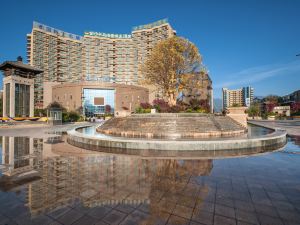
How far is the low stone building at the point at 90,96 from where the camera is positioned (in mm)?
74200

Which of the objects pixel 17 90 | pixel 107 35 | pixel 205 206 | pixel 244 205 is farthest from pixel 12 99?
pixel 107 35

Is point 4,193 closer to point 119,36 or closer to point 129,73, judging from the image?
point 129,73

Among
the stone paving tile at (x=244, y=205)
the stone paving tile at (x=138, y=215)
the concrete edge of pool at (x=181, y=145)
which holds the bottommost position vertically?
the stone paving tile at (x=138, y=215)

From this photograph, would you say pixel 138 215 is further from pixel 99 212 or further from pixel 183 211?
pixel 183 211

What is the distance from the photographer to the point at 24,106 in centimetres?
3703

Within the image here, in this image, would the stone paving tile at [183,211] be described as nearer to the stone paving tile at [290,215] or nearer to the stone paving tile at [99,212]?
the stone paving tile at [99,212]

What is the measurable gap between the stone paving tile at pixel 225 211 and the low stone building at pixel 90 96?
2924 inches

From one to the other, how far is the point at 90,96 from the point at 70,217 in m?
78.5

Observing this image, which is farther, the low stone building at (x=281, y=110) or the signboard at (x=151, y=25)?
the signboard at (x=151, y=25)

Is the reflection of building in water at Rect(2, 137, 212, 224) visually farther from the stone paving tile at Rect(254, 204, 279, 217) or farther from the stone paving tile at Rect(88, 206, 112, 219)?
the stone paving tile at Rect(254, 204, 279, 217)

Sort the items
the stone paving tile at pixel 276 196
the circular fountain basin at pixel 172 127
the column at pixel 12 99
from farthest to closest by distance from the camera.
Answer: the column at pixel 12 99
the circular fountain basin at pixel 172 127
the stone paving tile at pixel 276 196

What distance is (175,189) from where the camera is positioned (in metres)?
4.61

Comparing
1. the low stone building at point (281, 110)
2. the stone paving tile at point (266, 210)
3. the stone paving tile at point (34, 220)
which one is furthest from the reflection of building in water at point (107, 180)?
the low stone building at point (281, 110)

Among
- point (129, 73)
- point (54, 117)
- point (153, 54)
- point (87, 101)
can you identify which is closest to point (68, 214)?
point (153, 54)
